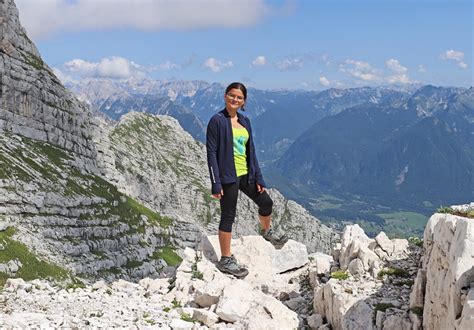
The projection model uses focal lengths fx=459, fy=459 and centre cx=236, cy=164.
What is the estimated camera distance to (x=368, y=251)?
15906mm

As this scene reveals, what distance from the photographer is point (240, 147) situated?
16516mm

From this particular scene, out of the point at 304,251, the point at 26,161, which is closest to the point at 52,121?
the point at 26,161

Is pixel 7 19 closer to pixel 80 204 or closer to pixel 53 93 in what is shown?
pixel 53 93

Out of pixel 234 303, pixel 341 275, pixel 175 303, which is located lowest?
pixel 175 303

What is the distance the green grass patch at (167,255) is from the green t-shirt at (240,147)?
172671 mm

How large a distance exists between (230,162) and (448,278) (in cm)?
825

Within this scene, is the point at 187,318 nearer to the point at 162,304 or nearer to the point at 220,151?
the point at 162,304

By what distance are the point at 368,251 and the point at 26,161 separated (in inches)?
6139

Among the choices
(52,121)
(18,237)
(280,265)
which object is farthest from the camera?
(52,121)

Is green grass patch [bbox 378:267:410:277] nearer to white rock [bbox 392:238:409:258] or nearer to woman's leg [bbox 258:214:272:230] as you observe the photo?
white rock [bbox 392:238:409:258]

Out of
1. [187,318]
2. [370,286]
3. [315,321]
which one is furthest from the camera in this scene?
[370,286]

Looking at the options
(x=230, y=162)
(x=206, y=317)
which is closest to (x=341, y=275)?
(x=206, y=317)

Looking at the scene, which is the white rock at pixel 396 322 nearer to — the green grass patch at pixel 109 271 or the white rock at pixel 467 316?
the white rock at pixel 467 316

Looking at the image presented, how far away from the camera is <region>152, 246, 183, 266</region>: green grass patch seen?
611ft
